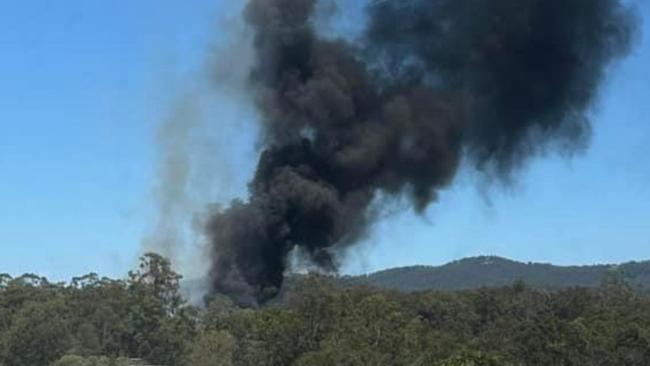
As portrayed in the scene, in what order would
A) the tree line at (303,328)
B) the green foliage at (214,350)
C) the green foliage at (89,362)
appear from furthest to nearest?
1. the green foliage at (214,350)
2. the green foliage at (89,362)
3. the tree line at (303,328)

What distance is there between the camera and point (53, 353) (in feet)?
189

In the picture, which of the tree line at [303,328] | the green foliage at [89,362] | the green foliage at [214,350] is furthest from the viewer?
the green foliage at [214,350]

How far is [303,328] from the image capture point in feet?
159

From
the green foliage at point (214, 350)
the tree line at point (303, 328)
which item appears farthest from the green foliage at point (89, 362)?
the green foliage at point (214, 350)

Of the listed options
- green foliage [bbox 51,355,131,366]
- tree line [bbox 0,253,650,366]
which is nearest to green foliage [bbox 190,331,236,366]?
tree line [bbox 0,253,650,366]

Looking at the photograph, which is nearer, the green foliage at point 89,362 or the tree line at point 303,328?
the tree line at point 303,328

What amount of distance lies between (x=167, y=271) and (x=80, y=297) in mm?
9944

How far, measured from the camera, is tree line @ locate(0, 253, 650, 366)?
4406cm

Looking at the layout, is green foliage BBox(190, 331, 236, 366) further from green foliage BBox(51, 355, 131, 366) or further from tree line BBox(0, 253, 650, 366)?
green foliage BBox(51, 355, 131, 366)

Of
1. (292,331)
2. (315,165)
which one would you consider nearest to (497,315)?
(292,331)

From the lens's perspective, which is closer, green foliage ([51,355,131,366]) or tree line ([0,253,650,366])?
tree line ([0,253,650,366])

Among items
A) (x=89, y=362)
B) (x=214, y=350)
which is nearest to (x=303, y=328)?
(x=214, y=350)

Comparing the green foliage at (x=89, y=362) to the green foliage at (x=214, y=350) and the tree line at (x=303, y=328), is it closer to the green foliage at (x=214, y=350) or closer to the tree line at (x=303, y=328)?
the tree line at (x=303, y=328)

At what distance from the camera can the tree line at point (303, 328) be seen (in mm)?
44062
